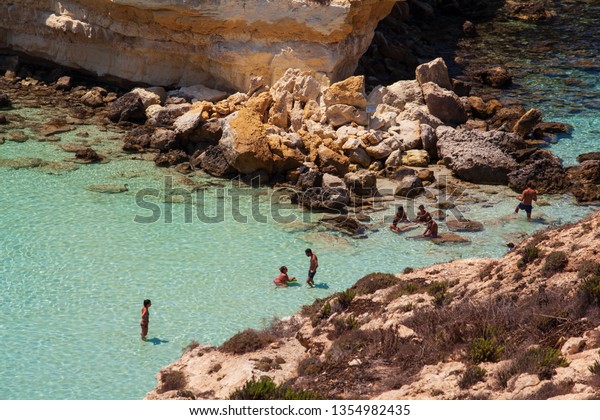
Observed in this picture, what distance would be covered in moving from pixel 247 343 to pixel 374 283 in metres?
3.64

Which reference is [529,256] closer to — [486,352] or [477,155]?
[486,352]

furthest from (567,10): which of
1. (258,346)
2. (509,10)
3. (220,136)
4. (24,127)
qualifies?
(258,346)

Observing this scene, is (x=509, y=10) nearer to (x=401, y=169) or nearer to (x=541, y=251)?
(x=401, y=169)

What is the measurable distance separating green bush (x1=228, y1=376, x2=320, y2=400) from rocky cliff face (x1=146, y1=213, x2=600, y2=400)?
57 cm

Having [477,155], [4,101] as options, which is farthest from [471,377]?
[4,101]

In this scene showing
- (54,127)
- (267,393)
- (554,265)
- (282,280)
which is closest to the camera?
(267,393)

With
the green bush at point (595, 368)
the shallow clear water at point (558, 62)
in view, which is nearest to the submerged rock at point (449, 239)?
the shallow clear water at point (558, 62)

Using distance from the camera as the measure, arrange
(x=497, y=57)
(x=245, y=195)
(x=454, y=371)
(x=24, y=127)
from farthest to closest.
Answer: (x=497, y=57) → (x=24, y=127) → (x=245, y=195) → (x=454, y=371)

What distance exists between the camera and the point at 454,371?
13.7 m

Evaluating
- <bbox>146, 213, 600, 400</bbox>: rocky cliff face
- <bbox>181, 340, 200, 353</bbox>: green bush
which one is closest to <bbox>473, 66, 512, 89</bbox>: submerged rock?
<bbox>146, 213, 600, 400</bbox>: rocky cliff face

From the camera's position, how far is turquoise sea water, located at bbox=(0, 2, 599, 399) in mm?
18484

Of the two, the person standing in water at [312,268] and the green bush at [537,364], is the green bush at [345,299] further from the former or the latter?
the green bush at [537,364]

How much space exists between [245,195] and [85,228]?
4946 mm

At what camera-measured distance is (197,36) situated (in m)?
32.6
